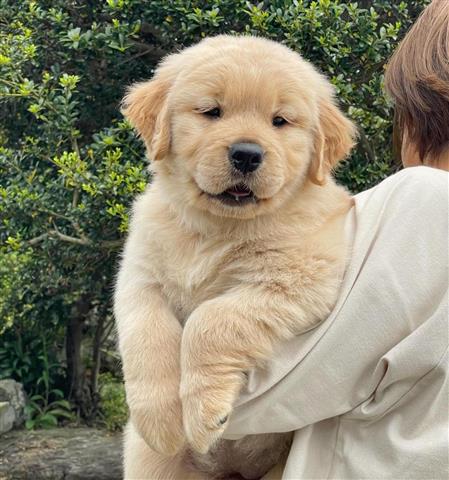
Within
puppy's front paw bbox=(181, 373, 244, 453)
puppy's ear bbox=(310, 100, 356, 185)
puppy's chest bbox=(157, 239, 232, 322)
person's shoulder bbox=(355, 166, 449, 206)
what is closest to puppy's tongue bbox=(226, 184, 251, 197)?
puppy's chest bbox=(157, 239, 232, 322)

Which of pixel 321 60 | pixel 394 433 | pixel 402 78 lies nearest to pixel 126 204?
pixel 321 60

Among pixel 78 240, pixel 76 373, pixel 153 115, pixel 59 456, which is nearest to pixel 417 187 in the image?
pixel 153 115

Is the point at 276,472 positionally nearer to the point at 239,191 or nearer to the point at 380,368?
the point at 380,368

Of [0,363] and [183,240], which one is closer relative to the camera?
[183,240]

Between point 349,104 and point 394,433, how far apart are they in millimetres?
2420

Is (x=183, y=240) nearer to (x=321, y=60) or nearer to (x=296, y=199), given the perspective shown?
(x=296, y=199)

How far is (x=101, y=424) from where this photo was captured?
653 cm

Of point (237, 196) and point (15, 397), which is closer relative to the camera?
point (237, 196)

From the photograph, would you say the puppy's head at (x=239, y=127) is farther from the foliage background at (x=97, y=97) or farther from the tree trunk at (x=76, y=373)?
the tree trunk at (x=76, y=373)

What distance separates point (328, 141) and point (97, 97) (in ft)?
8.16

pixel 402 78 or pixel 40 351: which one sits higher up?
pixel 402 78

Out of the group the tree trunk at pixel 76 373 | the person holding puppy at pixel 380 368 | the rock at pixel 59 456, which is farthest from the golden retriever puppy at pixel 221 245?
the tree trunk at pixel 76 373

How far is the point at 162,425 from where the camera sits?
2193 millimetres

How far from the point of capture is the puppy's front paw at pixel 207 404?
2.12 meters
